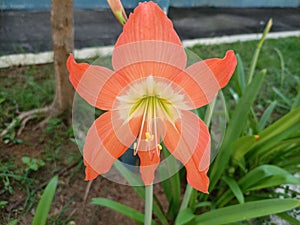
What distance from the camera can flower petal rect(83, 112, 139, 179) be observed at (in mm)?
735

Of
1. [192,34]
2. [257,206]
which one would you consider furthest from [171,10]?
[257,206]

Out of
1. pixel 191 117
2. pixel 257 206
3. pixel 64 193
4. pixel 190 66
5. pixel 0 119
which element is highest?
pixel 190 66

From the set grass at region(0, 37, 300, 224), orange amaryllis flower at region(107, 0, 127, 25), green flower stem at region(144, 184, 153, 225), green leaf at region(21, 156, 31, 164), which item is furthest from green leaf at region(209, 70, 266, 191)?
green leaf at region(21, 156, 31, 164)

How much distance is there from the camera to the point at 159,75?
703mm

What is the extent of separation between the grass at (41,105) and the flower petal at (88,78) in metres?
0.04

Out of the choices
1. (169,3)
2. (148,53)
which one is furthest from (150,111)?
(169,3)

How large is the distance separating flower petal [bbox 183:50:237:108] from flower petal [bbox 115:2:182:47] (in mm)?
77

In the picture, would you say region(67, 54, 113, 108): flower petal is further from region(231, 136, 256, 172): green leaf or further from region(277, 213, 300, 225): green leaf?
region(277, 213, 300, 225): green leaf

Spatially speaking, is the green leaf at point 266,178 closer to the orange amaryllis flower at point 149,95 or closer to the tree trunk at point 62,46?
the orange amaryllis flower at point 149,95

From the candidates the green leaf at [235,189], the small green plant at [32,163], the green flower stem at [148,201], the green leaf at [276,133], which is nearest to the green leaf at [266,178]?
the green leaf at [235,189]

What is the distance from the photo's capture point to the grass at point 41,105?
1615 millimetres

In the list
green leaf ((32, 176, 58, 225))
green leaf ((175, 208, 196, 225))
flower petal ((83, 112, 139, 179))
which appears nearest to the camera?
flower petal ((83, 112, 139, 179))

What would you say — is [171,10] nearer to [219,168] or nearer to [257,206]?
[219,168]

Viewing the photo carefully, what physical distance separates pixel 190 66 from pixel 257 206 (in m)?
0.66
